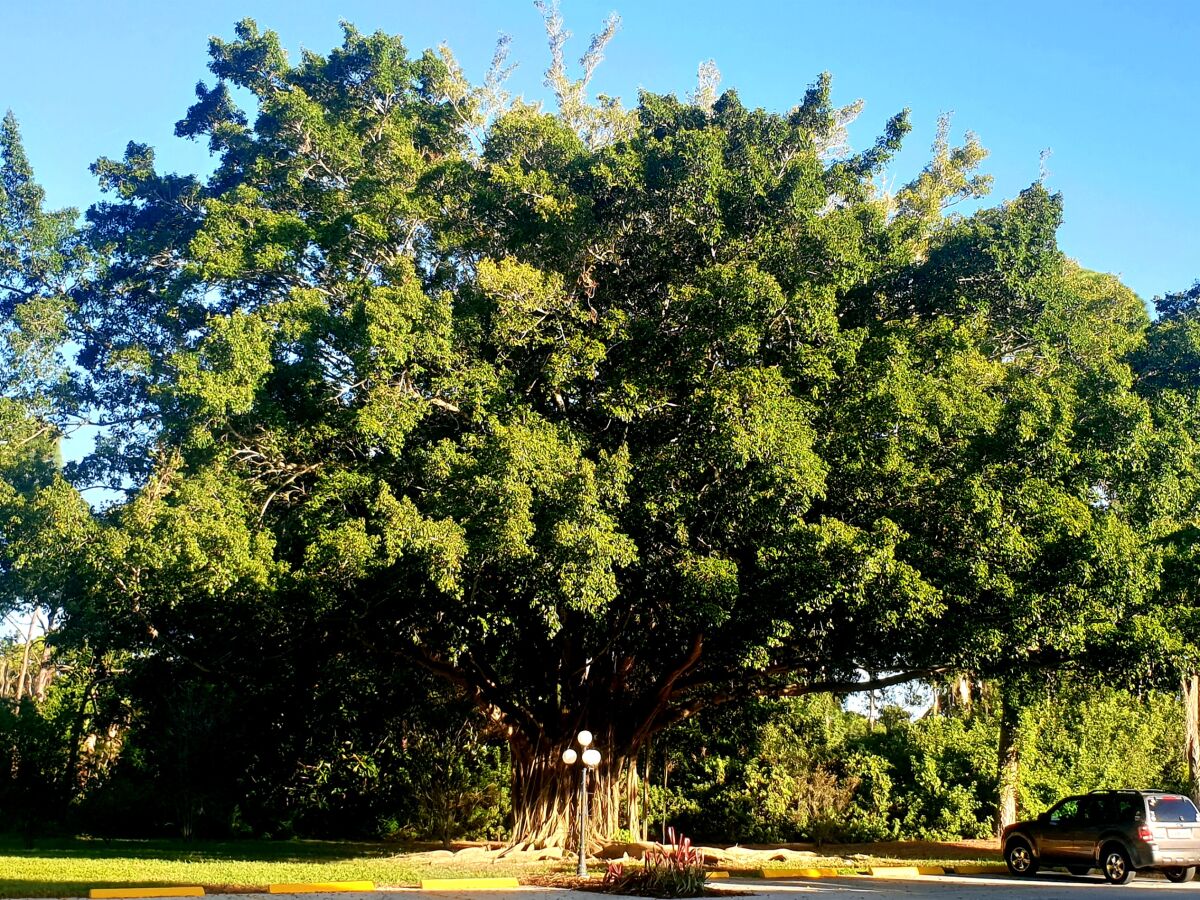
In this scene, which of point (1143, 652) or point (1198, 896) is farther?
point (1143, 652)

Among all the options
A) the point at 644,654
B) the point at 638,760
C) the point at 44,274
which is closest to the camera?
the point at 644,654

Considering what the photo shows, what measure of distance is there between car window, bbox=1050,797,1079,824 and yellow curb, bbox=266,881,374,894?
40.0 feet

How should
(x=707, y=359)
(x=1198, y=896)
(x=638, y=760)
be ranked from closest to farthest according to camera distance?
(x=1198, y=896) → (x=707, y=359) → (x=638, y=760)

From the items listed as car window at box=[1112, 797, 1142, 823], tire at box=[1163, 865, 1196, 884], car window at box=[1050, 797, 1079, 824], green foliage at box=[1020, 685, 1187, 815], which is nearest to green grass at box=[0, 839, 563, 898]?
car window at box=[1050, 797, 1079, 824]

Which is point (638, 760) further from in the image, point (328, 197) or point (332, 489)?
point (328, 197)

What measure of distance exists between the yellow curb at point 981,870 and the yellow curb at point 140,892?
1323cm

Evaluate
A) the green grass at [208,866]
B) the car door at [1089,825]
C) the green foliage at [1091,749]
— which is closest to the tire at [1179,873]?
the car door at [1089,825]

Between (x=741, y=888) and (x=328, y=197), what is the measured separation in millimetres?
16658

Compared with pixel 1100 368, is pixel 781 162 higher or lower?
higher

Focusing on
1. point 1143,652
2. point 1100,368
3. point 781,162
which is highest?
point 781,162

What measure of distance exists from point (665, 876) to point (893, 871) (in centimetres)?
640

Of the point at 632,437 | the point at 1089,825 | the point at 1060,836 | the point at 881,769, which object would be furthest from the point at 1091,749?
the point at 632,437

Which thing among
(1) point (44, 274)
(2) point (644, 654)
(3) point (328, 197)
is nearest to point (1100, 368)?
(2) point (644, 654)

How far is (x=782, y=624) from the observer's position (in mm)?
18234
